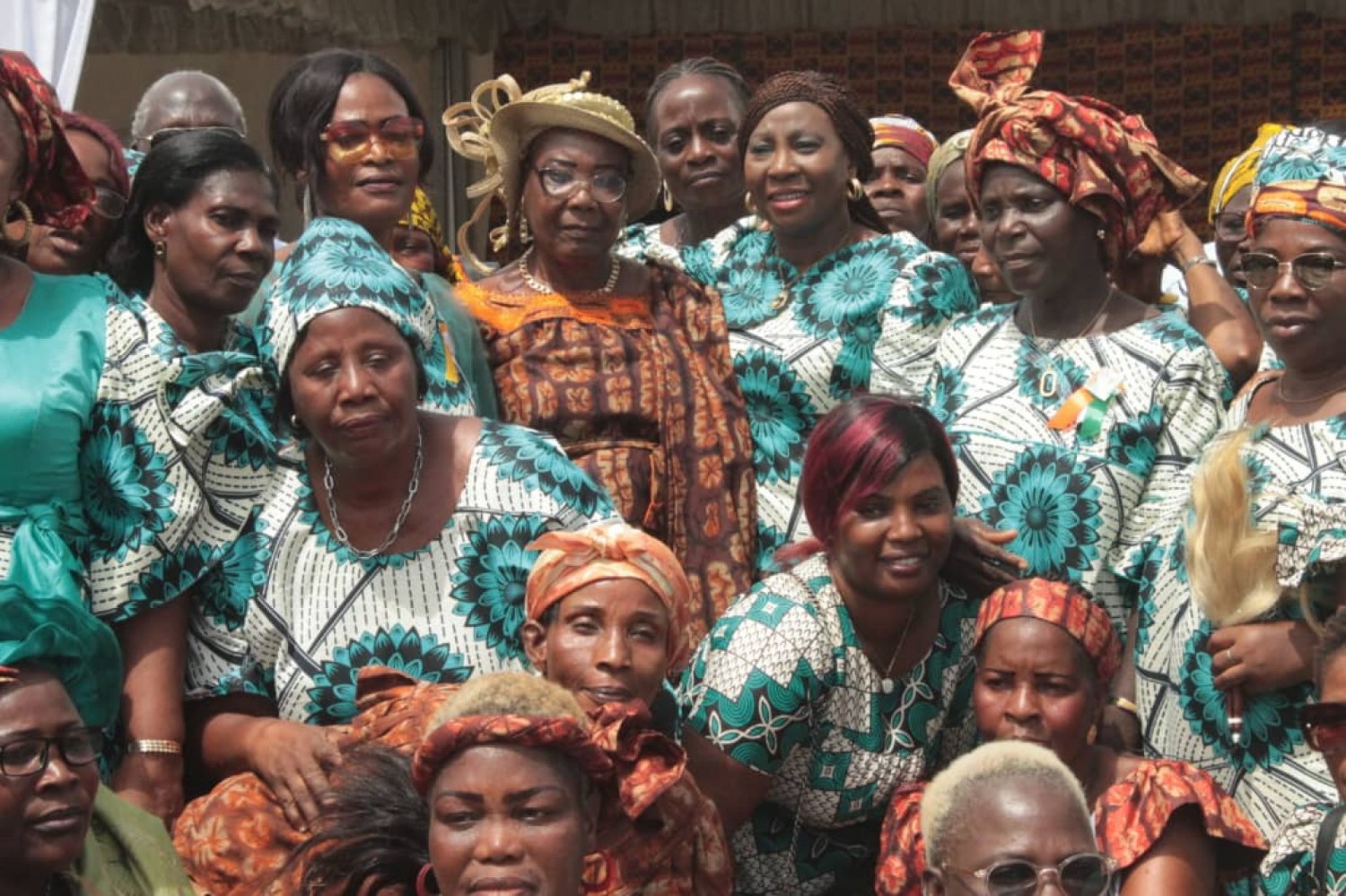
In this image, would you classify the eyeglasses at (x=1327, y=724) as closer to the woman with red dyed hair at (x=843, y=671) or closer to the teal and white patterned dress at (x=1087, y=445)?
Result: the woman with red dyed hair at (x=843, y=671)

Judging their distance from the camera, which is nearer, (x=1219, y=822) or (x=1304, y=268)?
(x=1219, y=822)

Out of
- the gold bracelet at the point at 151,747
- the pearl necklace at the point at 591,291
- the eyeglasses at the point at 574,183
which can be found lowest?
the gold bracelet at the point at 151,747

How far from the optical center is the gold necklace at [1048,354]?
215 inches

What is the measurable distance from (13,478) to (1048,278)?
2.46 meters

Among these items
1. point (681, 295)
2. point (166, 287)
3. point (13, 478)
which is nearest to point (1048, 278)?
point (681, 295)

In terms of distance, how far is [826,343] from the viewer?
6012 mm

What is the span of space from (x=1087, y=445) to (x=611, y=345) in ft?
4.14

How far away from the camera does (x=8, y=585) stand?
427 centimetres

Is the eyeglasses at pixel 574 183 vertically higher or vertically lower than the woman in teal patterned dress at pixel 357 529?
higher

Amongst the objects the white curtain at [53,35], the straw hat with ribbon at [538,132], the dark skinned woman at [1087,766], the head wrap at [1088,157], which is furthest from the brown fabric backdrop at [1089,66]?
the dark skinned woman at [1087,766]

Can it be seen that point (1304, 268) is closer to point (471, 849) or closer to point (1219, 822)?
point (1219, 822)

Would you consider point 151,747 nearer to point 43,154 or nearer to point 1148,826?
point 43,154

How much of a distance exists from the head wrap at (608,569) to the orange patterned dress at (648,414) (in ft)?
2.86

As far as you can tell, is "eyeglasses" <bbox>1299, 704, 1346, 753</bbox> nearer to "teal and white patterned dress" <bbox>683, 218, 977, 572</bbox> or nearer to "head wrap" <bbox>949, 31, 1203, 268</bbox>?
"head wrap" <bbox>949, 31, 1203, 268</bbox>
